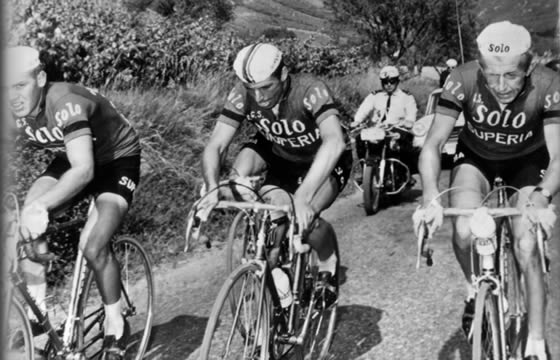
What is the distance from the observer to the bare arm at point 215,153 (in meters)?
4.57

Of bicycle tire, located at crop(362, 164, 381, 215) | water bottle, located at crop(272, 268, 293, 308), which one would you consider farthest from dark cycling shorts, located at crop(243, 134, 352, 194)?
bicycle tire, located at crop(362, 164, 381, 215)

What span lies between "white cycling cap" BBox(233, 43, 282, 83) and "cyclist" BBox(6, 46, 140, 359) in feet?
3.27

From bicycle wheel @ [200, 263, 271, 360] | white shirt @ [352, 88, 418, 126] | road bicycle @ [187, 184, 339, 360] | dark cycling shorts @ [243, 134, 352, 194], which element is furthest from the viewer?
white shirt @ [352, 88, 418, 126]

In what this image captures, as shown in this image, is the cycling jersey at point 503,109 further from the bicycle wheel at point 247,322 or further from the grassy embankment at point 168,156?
the grassy embankment at point 168,156

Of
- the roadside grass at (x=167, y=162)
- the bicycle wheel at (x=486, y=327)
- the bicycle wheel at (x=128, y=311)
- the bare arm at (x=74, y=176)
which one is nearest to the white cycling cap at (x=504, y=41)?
the bicycle wheel at (x=486, y=327)

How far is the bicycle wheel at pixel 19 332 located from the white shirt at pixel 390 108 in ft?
25.4

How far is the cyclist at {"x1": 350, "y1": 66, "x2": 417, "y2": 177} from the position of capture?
10883mm

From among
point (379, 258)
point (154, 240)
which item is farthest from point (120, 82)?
point (379, 258)

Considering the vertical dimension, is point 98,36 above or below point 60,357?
above

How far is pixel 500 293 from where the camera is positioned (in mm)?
3818

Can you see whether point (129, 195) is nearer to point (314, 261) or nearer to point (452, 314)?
point (314, 261)

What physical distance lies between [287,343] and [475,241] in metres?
1.40

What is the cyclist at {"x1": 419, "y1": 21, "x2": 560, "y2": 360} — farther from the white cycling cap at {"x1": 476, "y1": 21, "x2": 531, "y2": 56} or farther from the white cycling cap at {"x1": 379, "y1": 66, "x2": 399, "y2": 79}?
the white cycling cap at {"x1": 379, "y1": 66, "x2": 399, "y2": 79}

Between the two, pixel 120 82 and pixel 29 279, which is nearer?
pixel 29 279
